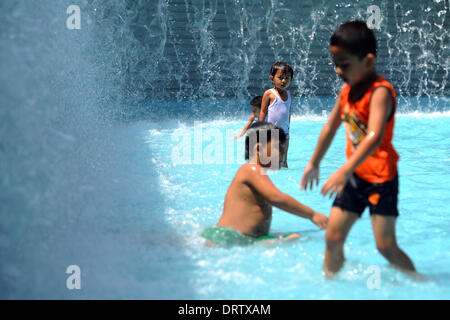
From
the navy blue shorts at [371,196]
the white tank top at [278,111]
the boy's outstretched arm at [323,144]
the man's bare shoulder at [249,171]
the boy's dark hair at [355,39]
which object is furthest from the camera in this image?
the white tank top at [278,111]

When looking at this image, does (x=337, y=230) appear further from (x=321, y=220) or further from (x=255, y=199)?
(x=255, y=199)

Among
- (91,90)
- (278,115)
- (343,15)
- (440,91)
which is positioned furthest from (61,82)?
(440,91)

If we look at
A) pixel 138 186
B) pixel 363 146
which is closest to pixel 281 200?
pixel 363 146

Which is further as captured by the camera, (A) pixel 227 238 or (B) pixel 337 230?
(A) pixel 227 238

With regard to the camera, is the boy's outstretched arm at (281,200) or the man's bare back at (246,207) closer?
the boy's outstretched arm at (281,200)

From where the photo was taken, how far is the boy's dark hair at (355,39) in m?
2.56

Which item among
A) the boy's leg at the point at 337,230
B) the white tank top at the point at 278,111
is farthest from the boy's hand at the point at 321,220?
the white tank top at the point at 278,111

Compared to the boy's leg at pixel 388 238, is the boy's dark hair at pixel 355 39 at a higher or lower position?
higher

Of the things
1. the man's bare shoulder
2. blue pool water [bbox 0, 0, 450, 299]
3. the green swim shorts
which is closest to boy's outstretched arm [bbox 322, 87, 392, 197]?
blue pool water [bbox 0, 0, 450, 299]

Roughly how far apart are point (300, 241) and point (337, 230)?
950mm

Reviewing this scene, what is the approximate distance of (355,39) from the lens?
2557mm

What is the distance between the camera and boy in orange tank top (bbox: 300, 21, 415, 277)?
252cm

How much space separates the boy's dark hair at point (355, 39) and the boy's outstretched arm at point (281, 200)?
1041 mm

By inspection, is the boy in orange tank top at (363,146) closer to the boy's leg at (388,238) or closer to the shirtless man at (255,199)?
the boy's leg at (388,238)
